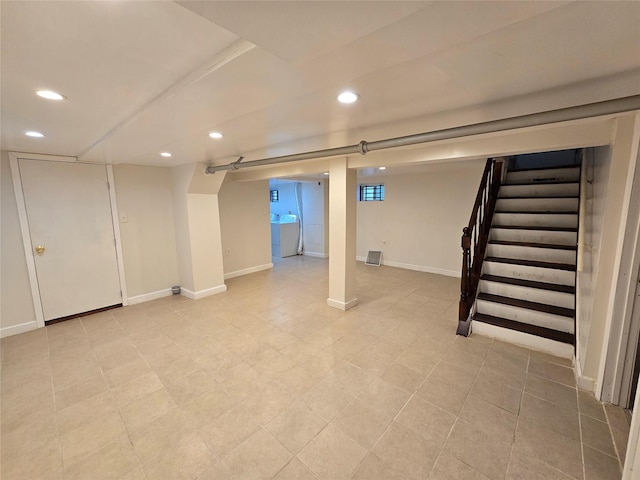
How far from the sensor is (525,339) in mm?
2695

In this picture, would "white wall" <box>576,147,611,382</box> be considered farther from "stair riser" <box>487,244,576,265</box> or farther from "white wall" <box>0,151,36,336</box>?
"white wall" <box>0,151,36,336</box>

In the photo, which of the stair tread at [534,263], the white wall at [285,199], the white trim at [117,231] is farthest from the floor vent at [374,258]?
the white trim at [117,231]

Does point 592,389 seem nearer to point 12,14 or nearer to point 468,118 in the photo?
point 468,118

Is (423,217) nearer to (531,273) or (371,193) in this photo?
(371,193)

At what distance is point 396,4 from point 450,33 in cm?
25

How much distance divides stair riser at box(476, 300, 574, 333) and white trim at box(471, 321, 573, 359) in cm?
23

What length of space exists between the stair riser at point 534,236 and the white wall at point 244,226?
4.25 metres

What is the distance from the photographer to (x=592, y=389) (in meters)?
2.08

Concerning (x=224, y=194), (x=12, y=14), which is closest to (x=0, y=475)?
(x=12, y=14)

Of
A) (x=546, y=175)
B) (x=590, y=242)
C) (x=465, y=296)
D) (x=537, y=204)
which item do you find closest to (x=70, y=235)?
(x=465, y=296)

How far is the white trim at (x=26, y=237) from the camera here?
118 inches

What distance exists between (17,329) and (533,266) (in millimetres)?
6121

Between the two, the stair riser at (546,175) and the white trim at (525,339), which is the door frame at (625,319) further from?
the stair riser at (546,175)

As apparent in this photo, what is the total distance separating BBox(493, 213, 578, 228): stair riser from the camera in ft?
11.0
